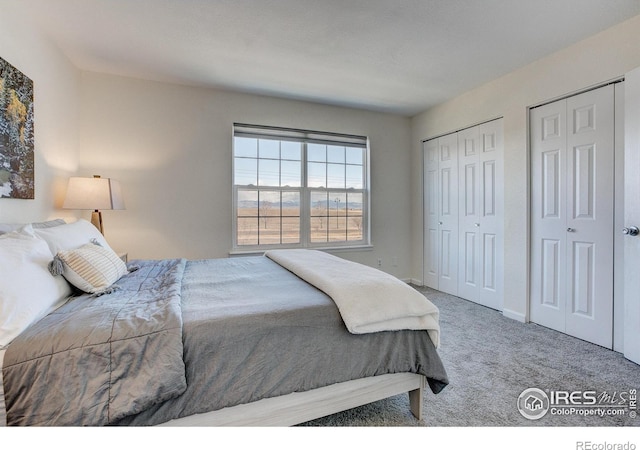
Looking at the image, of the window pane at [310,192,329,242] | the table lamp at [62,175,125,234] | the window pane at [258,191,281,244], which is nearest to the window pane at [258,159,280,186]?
the window pane at [258,191,281,244]

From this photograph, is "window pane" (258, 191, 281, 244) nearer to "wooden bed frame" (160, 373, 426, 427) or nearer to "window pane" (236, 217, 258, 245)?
"window pane" (236, 217, 258, 245)

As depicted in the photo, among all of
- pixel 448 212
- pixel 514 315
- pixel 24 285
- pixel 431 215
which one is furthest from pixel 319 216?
pixel 24 285

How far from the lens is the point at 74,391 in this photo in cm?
96

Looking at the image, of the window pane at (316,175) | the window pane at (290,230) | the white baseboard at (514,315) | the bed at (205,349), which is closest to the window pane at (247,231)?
the window pane at (290,230)

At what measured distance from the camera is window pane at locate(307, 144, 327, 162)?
3.77m

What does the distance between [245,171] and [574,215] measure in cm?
320

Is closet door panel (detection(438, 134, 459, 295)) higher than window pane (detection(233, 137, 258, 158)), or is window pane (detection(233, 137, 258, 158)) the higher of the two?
window pane (detection(233, 137, 258, 158))

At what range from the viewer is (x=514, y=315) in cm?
289

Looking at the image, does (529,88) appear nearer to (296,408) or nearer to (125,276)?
(296,408)

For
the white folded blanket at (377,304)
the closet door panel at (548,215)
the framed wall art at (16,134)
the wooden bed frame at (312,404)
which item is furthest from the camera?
the closet door panel at (548,215)

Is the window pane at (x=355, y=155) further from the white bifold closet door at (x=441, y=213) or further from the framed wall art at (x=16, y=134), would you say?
the framed wall art at (x=16, y=134)

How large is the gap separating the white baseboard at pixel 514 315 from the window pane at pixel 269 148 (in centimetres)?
298

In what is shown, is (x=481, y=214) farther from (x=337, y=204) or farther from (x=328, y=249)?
(x=328, y=249)

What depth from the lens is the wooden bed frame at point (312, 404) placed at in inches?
45.8
